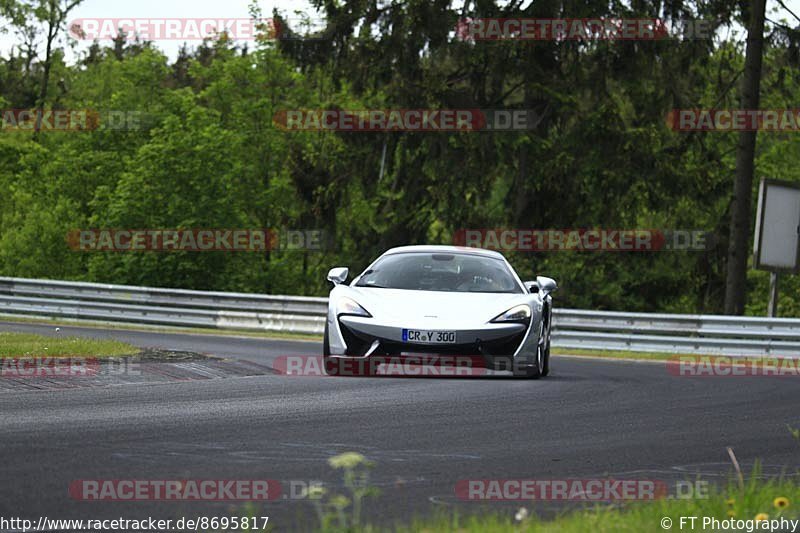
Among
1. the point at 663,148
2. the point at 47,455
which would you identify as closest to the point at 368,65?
the point at 663,148

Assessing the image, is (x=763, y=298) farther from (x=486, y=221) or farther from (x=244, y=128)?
(x=244, y=128)

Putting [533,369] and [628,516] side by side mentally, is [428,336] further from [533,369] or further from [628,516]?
[628,516]

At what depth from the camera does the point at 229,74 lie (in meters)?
57.2

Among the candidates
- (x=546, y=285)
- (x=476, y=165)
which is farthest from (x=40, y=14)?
(x=546, y=285)

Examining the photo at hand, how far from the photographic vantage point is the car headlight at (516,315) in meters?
13.4

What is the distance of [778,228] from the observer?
80.9ft

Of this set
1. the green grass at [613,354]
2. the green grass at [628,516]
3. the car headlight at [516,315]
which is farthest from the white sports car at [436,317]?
the green grass at [613,354]

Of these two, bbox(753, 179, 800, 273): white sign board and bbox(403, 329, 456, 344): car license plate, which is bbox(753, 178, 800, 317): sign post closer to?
bbox(753, 179, 800, 273): white sign board

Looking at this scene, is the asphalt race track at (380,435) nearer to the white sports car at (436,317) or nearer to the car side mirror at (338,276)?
the white sports car at (436,317)

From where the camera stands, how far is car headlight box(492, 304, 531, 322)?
13441 millimetres

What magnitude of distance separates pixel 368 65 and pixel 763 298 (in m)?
20.8

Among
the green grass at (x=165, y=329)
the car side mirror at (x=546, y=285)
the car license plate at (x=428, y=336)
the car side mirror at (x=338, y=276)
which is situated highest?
the car side mirror at (x=546, y=285)

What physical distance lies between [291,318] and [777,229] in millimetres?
9368

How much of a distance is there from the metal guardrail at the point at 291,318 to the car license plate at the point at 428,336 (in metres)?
10.6
